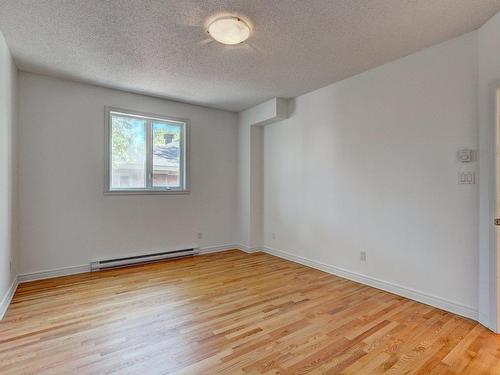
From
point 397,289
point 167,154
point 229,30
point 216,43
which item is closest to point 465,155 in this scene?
point 397,289

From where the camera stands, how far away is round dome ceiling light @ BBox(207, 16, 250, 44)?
2254 mm

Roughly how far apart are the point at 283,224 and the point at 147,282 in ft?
7.51

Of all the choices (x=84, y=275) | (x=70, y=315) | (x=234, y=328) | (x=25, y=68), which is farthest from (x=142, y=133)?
(x=234, y=328)

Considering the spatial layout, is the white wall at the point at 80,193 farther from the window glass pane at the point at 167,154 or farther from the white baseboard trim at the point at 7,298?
the white baseboard trim at the point at 7,298

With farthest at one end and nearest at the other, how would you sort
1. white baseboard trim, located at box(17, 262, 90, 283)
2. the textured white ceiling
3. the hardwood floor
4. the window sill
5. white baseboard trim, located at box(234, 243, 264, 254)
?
1. white baseboard trim, located at box(234, 243, 264, 254)
2. the window sill
3. white baseboard trim, located at box(17, 262, 90, 283)
4. the textured white ceiling
5. the hardwood floor

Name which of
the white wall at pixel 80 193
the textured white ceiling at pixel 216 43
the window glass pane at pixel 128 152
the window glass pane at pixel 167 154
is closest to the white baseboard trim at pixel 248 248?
the white wall at pixel 80 193

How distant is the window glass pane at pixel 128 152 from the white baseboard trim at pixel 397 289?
2.81 metres

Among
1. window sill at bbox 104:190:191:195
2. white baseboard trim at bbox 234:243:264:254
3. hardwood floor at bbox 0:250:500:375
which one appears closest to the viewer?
hardwood floor at bbox 0:250:500:375

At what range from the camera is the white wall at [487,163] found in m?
2.21

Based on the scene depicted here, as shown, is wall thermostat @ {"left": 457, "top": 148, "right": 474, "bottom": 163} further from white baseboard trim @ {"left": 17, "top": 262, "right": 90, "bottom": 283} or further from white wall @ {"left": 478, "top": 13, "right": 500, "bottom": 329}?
white baseboard trim @ {"left": 17, "top": 262, "right": 90, "bottom": 283}

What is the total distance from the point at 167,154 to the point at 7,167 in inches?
82.8

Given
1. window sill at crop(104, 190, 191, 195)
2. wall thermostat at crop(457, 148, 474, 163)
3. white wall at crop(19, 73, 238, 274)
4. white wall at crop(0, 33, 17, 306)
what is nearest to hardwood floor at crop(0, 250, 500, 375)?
white wall at crop(0, 33, 17, 306)

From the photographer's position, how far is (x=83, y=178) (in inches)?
146

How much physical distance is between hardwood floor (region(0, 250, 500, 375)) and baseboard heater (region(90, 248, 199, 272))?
1.34ft
